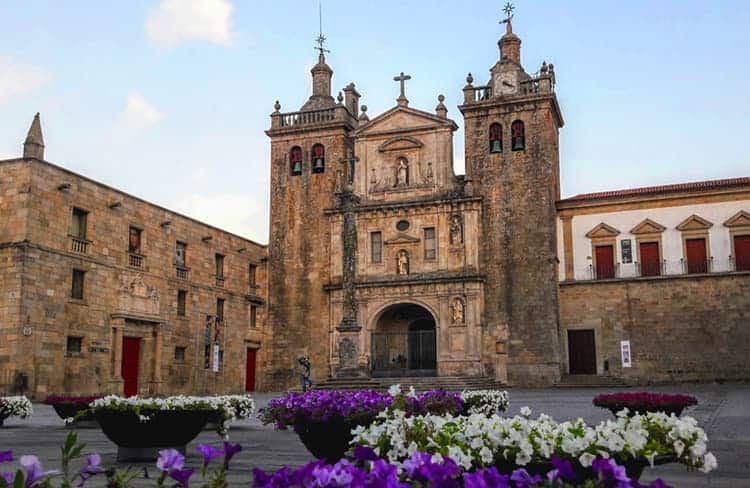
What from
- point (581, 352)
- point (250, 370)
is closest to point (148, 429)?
point (581, 352)

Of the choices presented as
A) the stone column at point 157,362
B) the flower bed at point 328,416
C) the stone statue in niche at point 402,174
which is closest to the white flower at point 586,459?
the flower bed at point 328,416

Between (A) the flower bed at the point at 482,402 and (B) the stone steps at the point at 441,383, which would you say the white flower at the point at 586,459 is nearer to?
(A) the flower bed at the point at 482,402

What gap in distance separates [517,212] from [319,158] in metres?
9.95

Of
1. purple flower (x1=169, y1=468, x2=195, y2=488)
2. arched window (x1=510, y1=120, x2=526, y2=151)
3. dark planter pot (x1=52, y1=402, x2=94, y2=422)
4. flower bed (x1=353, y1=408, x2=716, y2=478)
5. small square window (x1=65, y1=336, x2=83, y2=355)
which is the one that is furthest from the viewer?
arched window (x1=510, y1=120, x2=526, y2=151)

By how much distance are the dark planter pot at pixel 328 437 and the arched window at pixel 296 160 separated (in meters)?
29.5

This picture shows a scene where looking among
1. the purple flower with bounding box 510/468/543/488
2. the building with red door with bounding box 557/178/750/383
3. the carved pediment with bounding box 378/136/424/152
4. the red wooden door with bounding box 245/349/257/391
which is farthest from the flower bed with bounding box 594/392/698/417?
the red wooden door with bounding box 245/349/257/391

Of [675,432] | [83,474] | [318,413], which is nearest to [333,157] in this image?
[318,413]

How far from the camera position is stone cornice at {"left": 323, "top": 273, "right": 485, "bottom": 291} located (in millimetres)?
33938

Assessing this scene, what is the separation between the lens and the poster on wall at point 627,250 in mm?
33656

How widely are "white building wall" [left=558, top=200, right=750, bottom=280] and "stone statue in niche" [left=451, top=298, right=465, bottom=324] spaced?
470 centimetres

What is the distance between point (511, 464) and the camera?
218 inches

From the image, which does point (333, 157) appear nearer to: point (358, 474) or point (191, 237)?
point (191, 237)

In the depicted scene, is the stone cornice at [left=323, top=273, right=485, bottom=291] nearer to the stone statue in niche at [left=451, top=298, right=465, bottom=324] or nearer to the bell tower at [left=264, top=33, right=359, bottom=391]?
the stone statue in niche at [left=451, top=298, right=465, bottom=324]

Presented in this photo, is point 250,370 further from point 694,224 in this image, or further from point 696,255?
point 694,224
